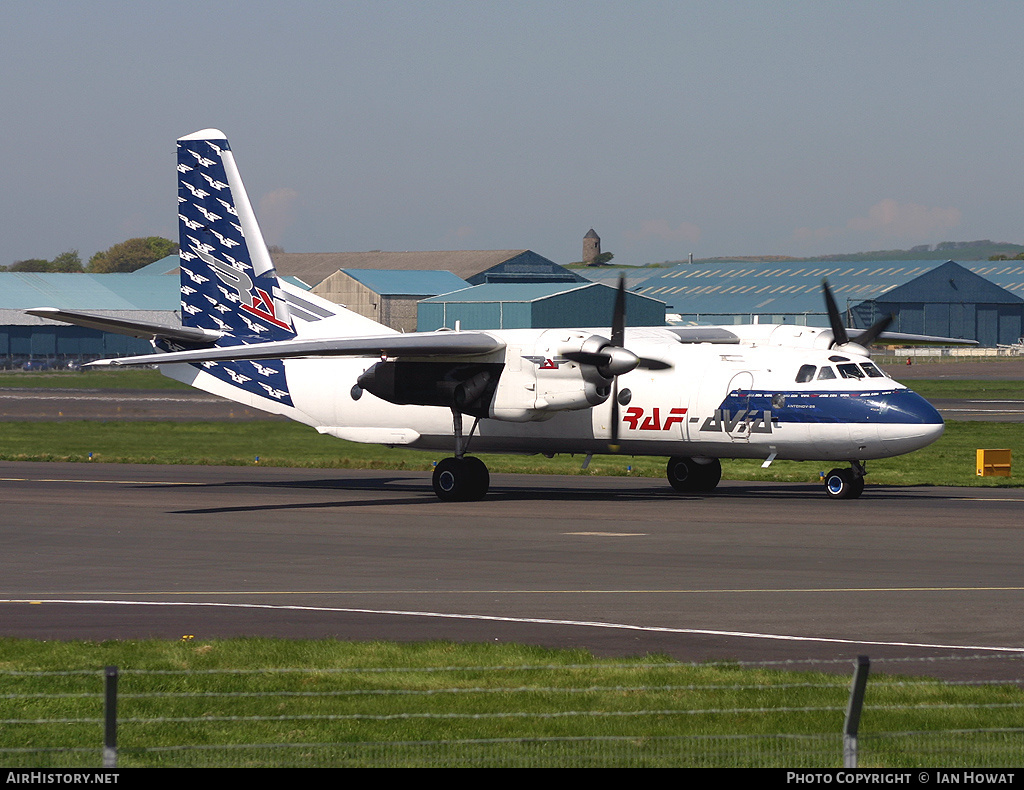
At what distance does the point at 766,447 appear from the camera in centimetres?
3178

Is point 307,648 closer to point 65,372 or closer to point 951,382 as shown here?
point 951,382

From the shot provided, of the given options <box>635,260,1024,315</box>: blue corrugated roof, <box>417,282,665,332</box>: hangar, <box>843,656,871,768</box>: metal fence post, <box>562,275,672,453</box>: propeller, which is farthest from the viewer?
<box>635,260,1024,315</box>: blue corrugated roof

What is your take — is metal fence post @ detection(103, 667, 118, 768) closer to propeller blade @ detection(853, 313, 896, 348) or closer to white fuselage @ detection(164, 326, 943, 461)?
white fuselage @ detection(164, 326, 943, 461)

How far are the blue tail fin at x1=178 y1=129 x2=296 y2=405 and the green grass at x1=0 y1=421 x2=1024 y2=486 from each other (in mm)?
8046

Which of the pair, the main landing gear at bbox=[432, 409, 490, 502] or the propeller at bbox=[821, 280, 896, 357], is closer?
the propeller at bbox=[821, 280, 896, 357]

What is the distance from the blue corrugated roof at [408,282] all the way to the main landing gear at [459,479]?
356 ft

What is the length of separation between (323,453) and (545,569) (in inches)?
1148

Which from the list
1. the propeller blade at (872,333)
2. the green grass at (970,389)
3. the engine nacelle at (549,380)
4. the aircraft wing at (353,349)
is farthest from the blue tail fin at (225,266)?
the green grass at (970,389)

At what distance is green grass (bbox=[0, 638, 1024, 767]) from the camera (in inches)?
420

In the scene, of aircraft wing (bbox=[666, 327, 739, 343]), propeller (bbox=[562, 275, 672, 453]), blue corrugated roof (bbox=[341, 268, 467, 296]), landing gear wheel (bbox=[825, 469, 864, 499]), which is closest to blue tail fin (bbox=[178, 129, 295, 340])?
propeller (bbox=[562, 275, 672, 453])

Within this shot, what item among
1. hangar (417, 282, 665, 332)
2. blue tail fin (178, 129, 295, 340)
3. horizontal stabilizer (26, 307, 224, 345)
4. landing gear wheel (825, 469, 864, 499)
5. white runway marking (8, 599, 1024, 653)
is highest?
hangar (417, 282, 665, 332)

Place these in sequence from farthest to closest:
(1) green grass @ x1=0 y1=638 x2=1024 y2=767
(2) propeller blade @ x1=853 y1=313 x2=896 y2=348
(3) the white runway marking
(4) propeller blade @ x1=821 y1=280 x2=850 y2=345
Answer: (2) propeller blade @ x1=853 y1=313 x2=896 y2=348, (4) propeller blade @ x1=821 y1=280 x2=850 y2=345, (3) the white runway marking, (1) green grass @ x1=0 y1=638 x2=1024 y2=767

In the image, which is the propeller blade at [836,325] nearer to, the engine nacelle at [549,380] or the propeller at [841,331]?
the propeller at [841,331]

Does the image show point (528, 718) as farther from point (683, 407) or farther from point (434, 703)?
point (683, 407)
